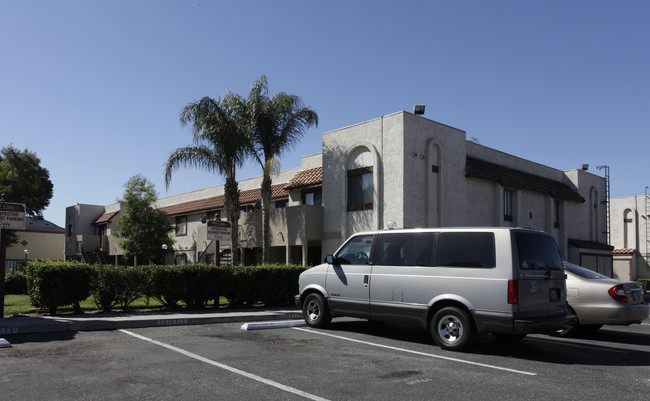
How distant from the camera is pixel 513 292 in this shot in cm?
833

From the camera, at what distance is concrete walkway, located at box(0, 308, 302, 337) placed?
402 inches

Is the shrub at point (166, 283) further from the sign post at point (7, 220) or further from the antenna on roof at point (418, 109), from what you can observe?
the antenna on roof at point (418, 109)

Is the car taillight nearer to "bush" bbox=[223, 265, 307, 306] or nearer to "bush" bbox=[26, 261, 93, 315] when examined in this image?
"bush" bbox=[223, 265, 307, 306]

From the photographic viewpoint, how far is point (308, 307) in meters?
11.6

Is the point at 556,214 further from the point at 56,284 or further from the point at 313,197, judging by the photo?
the point at 56,284

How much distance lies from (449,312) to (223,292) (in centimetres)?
749

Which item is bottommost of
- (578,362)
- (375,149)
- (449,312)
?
(578,362)

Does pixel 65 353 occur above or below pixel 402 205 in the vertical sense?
below

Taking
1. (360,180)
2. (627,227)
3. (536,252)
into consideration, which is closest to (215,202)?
(360,180)

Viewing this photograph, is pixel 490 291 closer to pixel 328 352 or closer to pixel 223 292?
pixel 328 352

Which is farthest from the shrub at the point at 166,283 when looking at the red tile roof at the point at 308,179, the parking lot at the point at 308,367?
the red tile roof at the point at 308,179

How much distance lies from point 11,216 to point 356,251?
305 inches

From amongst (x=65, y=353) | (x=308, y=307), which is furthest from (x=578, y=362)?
(x=65, y=353)

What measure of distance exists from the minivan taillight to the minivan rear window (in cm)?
34
